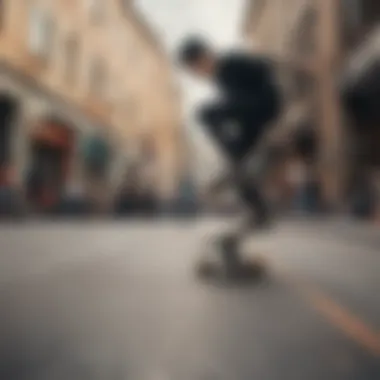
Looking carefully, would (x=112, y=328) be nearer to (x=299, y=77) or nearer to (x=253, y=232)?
(x=253, y=232)

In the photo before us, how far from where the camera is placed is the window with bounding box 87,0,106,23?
0.68 m

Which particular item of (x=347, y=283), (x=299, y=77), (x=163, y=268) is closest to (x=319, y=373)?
(x=299, y=77)

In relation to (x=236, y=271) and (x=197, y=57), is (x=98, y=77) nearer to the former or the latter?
(x=197, y=57)

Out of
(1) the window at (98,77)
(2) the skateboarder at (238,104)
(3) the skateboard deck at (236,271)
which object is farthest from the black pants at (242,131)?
(3) the skateboard deck at (236,271)

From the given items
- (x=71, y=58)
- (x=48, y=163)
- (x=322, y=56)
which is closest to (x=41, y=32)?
(x=71, y=58)

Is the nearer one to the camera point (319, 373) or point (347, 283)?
point (319, 373)

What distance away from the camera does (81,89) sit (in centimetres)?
66

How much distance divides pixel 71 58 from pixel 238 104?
0.23m

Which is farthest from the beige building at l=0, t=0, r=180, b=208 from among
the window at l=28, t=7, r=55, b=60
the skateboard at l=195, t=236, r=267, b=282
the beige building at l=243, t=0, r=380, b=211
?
the skateboard at l=195, t=236, r=267, b=282

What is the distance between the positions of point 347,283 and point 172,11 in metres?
0.60

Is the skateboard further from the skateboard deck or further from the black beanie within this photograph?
the black beanie

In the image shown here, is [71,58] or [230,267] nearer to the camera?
[71,58]

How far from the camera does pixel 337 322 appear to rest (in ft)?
2.28

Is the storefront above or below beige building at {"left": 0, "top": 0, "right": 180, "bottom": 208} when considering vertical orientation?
below
